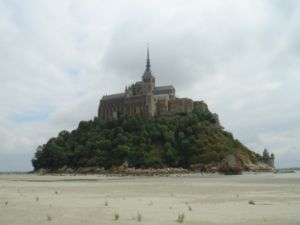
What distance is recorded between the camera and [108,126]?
160m

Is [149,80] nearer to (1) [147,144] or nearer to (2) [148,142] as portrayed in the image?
(2) [148,142]

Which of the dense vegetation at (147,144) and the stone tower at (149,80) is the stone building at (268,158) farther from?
the stone tower at (149,80)

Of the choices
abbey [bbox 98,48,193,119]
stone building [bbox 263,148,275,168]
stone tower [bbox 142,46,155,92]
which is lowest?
stone building [bbox 263,148,275,168]

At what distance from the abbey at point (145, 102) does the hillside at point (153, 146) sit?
5416mm

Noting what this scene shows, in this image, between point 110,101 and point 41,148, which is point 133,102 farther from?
point 41,148

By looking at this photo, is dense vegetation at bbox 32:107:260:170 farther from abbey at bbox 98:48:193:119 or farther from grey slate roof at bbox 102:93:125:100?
grey slate roof at bbox 102:93:125:100

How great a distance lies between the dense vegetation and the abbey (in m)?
6.09

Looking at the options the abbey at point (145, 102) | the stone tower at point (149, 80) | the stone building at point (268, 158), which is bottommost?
the stone building at point (268, 158)

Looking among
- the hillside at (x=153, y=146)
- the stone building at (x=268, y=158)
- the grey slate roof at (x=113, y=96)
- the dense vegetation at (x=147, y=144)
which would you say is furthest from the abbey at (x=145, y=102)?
the stone building at (x=268, y=158)

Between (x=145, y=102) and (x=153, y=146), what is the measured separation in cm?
2729

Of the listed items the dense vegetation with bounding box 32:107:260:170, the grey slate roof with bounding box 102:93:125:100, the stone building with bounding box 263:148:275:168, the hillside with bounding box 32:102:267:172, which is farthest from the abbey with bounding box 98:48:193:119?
the stone building with bounding box 263:148:275:168

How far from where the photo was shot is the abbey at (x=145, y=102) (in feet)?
534

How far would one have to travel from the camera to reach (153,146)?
466ft

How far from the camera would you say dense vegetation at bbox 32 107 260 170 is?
134250 millimetres
